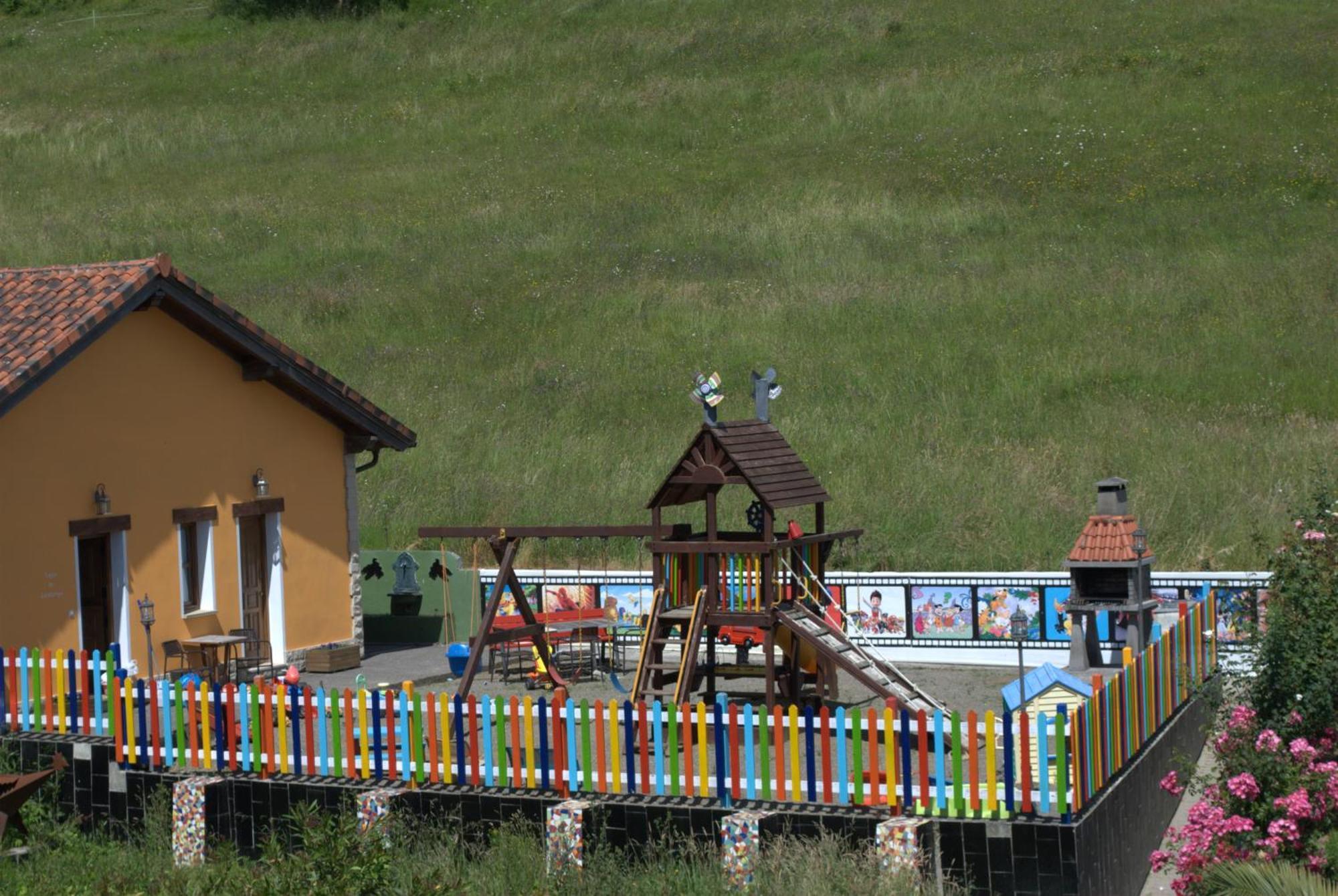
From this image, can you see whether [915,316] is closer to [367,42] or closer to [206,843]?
[206,843]

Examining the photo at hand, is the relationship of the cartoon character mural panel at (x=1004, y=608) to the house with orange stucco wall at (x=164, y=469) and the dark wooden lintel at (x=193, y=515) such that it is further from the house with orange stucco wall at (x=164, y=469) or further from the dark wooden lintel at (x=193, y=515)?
the dark wooden lintel at (x=193, y=515)

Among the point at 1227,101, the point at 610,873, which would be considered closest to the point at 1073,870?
the point at 610,873

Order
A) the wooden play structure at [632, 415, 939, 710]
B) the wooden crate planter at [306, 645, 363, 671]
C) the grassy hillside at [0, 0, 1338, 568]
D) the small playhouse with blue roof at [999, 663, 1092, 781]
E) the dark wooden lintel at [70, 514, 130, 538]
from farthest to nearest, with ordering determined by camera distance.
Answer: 1. the grassy hillside at [0, 0, 1338, 568]
2. the wooden crate planter at [306, 645, 363, 671]
3. the dark wooden lintel at [70, 514, 130, 538]
4. the wooden play structure at [632, 415, 939, 710]
5. the small playhouse with blue roof at [999, 663, 1092, 781]

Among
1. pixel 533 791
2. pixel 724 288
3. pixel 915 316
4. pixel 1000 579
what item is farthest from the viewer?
pixel 724 288

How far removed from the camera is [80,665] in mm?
14781

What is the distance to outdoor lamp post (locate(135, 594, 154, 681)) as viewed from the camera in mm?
17125

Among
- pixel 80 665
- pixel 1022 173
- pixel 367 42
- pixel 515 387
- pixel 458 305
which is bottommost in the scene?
pixel 80 665

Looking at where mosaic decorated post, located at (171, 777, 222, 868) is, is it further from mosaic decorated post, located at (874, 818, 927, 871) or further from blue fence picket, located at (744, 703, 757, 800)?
mosaic decorated post, located at (874, 818, 927, 871)

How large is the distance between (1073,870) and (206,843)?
663 centimetres

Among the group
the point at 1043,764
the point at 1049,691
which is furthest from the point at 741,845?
the point at 1049,691

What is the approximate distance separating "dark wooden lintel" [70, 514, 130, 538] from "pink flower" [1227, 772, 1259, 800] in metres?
11.8

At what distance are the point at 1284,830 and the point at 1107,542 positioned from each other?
7732 millimetres

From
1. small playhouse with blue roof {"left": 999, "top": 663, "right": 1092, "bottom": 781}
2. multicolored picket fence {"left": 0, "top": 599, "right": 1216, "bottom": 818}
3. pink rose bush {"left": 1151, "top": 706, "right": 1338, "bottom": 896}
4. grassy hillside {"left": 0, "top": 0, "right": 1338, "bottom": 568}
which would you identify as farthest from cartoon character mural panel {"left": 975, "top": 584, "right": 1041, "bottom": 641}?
pink rose bush {"left": 1151, "top": 706, "right": 1338, "bottom": 896}

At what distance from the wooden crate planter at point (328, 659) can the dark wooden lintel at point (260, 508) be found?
1.80 metres
